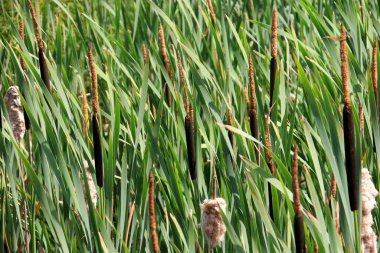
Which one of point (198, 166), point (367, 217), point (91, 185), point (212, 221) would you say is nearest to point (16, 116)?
point (91, 185)

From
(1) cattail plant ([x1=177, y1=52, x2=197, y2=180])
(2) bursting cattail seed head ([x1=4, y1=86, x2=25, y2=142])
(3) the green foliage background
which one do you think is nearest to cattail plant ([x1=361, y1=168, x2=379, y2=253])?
(3) the green foliage background

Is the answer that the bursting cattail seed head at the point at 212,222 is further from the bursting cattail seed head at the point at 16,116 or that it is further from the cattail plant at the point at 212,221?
the bursting cattail seed head at the point at 16,116

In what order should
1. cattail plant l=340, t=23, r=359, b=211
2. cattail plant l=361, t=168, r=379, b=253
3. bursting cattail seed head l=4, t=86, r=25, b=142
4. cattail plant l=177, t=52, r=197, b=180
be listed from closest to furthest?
cattail plant l=340, t=23, r=359, b=211 < cattail plant l=361, t=168, r=379, b=253 < cattail plant l=177, t=52, r=197, b=180 < bursting cattail seed head l=4, t=86, r=25, b=142

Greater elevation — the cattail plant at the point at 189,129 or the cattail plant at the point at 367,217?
the cattail plant at the point at 189,129

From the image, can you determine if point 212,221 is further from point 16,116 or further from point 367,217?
point 16,116

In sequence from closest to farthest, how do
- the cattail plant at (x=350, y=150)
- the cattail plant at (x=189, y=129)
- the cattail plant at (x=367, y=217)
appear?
the cattail plant at (x=350, y=150)
the cattail plant at (x=367, y=217)
the cattail plant at (x=189, y=129)

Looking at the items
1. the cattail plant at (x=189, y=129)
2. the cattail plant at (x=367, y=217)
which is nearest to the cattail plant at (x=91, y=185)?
the cattail plant at (x=189, y=129)

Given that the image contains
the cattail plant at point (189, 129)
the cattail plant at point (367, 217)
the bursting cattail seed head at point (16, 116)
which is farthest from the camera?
the bursting cattail seed head at point (16, 116)

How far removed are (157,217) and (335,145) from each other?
0.77 m

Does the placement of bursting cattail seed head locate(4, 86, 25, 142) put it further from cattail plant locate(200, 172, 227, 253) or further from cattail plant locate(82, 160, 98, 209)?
cattail plant locate(200, 172, 227, 253)

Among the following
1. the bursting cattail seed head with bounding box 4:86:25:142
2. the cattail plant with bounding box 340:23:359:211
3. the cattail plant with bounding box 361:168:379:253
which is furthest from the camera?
the bursting cattail seed head with bounding box 4:86:25:142

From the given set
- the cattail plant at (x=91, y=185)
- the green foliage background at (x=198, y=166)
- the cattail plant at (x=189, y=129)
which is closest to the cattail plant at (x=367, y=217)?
the green foliage background at (x=198, y=166)

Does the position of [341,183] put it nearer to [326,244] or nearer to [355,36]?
[326,244]

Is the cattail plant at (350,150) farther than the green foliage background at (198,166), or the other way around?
the green foliage background at (198,166)
